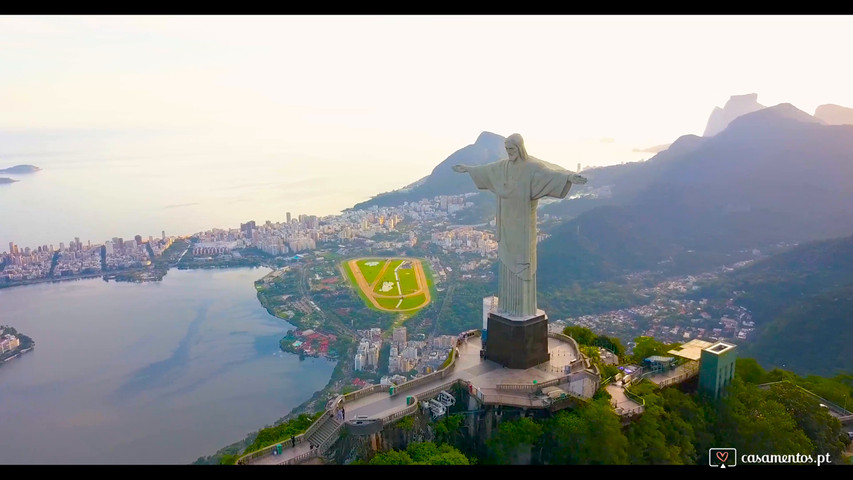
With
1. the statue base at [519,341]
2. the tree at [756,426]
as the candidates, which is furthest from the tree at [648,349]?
the statue base at [519,341]

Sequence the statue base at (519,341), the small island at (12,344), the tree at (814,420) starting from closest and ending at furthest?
the tree at (814,420)
the statue base at (519,341)
the small island at (12,344)

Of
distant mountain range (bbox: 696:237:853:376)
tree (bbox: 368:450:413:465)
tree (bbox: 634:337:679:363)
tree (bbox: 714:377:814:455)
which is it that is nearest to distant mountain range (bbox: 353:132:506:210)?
distant mountain range (bbox: 696:237:853:376)

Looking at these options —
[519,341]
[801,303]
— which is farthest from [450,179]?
[519,341]

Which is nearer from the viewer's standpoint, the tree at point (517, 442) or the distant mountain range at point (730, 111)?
the tree at point (517, 442)

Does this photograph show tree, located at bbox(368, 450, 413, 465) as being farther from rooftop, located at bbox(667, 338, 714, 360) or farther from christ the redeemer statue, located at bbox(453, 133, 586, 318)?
rooftop, located at bbox(667, 338, 714, 360)

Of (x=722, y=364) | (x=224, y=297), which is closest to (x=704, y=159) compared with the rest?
(x=224, y=297)

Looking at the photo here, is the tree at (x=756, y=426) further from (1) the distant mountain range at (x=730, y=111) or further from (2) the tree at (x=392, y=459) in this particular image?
(1) the distant mountain range at (x=730, y=111)
